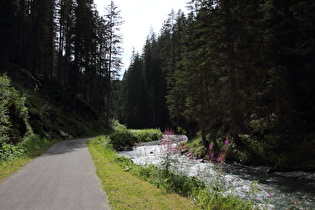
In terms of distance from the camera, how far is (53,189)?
17.9 feet

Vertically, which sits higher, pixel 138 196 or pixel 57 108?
pixel 57 108

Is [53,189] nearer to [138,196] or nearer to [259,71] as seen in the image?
[138,196]

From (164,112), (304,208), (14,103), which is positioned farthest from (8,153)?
(164,112)

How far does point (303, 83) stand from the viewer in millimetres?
11359

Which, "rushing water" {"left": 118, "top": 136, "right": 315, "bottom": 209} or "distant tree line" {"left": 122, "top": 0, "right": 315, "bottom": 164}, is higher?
"distant tree line" {"left": 122, "top": 0, "right": 315, "bottom": 164}

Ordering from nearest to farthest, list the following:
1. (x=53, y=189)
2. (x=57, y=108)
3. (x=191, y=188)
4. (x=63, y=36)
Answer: (x=53, y=189) → (x=191, y=188) → (x=57, y=108) → (x=63, y=36)

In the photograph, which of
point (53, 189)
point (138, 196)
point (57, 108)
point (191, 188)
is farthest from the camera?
point (57, 108)

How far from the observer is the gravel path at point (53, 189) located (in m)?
4.48

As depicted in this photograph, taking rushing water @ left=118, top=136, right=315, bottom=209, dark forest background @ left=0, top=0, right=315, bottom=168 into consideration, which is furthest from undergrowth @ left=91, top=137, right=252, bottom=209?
dark forest background @ left=0, top=0, right=315, bottom=168

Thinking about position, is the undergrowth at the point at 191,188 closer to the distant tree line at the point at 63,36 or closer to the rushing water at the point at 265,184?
the rushing water at the point at 265,184

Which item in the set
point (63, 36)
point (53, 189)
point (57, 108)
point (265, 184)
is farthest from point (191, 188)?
point (63, 36)

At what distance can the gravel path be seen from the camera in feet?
14.7

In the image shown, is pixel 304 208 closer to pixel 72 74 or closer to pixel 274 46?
pixel 274 46

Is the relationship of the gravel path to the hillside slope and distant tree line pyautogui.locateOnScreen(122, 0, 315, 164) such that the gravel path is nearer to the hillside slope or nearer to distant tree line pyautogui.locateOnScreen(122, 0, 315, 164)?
distant tree line pyautogui.locateOnScreen(122, 0, 315, 164)
